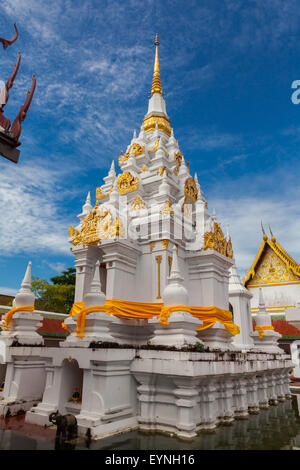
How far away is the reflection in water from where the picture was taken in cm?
575

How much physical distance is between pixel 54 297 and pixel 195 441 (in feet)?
77.5

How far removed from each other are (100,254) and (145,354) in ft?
14.3

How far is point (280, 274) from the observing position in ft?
79.2

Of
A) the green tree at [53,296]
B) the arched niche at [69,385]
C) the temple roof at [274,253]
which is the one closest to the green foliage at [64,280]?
the green tree at [53,296]

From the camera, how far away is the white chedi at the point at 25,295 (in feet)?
30.6

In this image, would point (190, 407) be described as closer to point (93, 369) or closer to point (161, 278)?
point (93, 369)

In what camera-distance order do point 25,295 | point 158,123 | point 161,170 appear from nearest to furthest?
point 25,295, point 161,170, point 158,123

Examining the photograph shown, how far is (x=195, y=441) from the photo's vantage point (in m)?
6.21

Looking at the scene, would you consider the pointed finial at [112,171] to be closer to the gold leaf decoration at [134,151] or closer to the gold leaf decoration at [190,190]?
the gold leaf decoration at [134,151]

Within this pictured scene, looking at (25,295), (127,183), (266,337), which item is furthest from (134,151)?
(266,337)

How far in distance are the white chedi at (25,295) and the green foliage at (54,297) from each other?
18.9m

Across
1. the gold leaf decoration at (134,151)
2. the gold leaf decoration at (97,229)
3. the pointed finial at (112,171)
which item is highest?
the gold leaf decoration at (134,151)

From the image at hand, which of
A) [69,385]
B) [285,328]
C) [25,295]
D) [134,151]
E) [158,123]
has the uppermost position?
[158,123]

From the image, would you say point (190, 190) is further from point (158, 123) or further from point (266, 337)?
point (266, 337)
